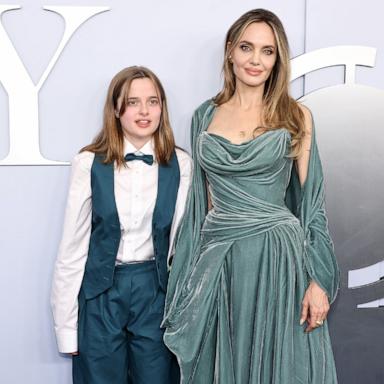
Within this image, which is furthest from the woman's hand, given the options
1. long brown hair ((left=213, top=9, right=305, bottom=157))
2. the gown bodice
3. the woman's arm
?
long brown hair ((left=213, top=9, right=305, bottom=157))

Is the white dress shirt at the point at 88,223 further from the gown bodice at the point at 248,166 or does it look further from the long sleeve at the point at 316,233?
the long sleeve at the point at 316,233

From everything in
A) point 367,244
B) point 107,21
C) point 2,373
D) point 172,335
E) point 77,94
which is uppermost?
point 107,21

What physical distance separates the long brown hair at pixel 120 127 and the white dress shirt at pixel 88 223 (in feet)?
0.08

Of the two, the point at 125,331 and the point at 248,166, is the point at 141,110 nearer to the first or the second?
the point at 248,166

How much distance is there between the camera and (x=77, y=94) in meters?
1.83

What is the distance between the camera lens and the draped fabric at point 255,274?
1542 mm

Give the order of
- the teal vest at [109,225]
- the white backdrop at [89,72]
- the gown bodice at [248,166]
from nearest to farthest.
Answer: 1. the gown bodice at [248,166]
2. the teal vest at [109,225]
3. the white backdrop at [89,72]

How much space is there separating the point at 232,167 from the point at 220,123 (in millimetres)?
172

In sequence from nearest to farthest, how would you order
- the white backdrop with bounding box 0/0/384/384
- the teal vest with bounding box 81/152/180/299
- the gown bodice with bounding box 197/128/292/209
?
the gown bodice with bounding box 197/128/292/209 → the teal vest with bounding box 81/152/180/299 → the white backdrop with bounding box 0/0/384/384

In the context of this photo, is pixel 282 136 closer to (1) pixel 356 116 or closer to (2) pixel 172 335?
(1) pixel 356 116

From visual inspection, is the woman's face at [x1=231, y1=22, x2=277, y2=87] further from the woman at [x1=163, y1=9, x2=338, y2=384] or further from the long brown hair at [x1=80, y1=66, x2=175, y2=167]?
the long brown hair at [x1=80, y1=66, x2=175, y2=167]

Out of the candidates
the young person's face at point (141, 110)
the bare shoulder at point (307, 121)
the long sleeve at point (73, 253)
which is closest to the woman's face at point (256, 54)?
the bare shoulder at point (307, 121)

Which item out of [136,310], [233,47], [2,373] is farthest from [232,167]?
[2,373]

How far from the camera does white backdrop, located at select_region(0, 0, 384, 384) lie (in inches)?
71.3
